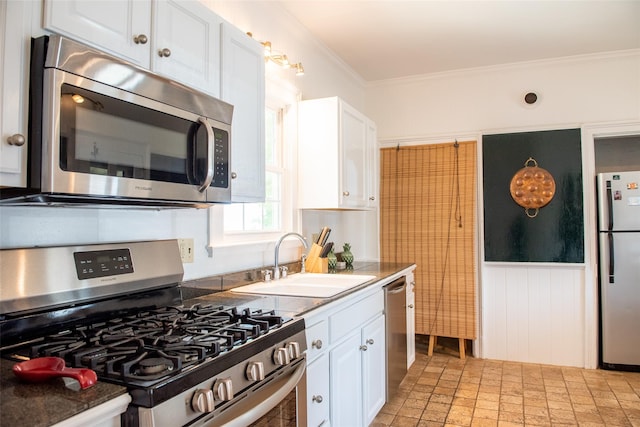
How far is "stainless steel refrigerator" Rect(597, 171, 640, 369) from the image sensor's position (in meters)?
3.61

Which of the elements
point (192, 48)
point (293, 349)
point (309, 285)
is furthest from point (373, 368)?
point (192, 48)

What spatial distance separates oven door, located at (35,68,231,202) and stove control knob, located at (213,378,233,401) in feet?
1.99

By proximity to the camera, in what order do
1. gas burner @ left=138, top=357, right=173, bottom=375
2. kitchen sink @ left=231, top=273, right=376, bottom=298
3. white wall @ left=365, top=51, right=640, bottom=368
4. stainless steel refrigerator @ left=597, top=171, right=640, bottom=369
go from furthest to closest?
white wall @ left=365, top=51, right=640, bottom=368 < stainless steel refrigerator @ left=597, top=171, right=640, bottom=369 < kitchen sink @ left=231, top=273, right=376, bottom=298 < gas burner @ left=138, top=357, right=173, bottom=375

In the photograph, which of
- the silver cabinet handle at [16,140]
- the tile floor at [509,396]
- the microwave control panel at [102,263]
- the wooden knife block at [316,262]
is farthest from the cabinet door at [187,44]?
the tile floor at [509,396]

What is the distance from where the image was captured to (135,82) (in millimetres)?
1373

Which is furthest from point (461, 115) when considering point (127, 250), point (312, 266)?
point (127, 250)

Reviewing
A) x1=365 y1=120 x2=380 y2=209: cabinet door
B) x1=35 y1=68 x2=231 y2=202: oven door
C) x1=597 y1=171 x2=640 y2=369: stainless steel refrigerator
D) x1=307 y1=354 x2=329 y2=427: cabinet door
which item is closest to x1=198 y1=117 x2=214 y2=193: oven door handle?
x1=35 y1=68 x2=231 y2=202: oven door

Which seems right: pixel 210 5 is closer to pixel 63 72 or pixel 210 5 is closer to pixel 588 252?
pixel 63 72

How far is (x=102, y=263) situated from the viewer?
1542 millimetres

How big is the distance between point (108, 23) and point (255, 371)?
1095 mm

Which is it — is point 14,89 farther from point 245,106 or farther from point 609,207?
point 609,207

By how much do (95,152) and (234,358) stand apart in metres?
0.68

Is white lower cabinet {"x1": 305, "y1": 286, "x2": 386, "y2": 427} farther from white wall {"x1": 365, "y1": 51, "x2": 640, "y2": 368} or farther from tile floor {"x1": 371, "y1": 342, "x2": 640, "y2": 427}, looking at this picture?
white wall {"x1": 365, "y1": 51, "x2": 640, "y2": 368}

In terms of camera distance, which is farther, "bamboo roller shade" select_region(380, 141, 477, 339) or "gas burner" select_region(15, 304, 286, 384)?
"bamboo roller shade" select_region(380, 141, 477, 339)
